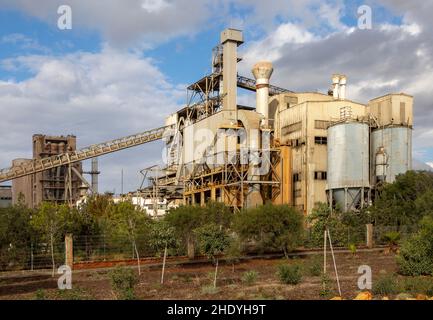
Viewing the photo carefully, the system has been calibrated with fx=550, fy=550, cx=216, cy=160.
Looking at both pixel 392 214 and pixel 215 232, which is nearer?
pixel 215 232

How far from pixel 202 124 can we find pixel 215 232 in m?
33.2

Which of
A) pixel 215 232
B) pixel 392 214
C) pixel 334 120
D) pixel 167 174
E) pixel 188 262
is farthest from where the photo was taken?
pixel 167 174

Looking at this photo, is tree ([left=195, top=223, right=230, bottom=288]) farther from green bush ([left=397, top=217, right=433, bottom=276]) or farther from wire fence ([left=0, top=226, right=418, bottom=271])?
green bush ([left=397, top=217, right=433, bottom=276])

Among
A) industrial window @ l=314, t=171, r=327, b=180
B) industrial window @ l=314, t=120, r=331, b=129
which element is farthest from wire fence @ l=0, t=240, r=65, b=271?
industrial window @ l=314, t=120, r=331, b=129

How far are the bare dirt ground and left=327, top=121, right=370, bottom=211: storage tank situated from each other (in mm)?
20207

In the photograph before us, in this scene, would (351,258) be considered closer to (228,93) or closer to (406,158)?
(406,158)

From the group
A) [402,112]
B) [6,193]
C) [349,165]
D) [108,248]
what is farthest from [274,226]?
[6,193]

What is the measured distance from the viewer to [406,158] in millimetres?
50562

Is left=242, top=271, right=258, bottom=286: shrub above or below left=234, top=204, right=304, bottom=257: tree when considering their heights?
below

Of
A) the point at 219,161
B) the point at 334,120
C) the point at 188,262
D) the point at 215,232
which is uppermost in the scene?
the point at 334,120

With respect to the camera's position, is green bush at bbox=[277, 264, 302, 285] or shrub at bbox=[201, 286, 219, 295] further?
green bush at bbox=[277, 264, 302, 285]

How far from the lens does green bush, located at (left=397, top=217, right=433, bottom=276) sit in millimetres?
21703

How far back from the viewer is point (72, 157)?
58.6m

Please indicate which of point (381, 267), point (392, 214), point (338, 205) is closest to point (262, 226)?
point (381, 267)
